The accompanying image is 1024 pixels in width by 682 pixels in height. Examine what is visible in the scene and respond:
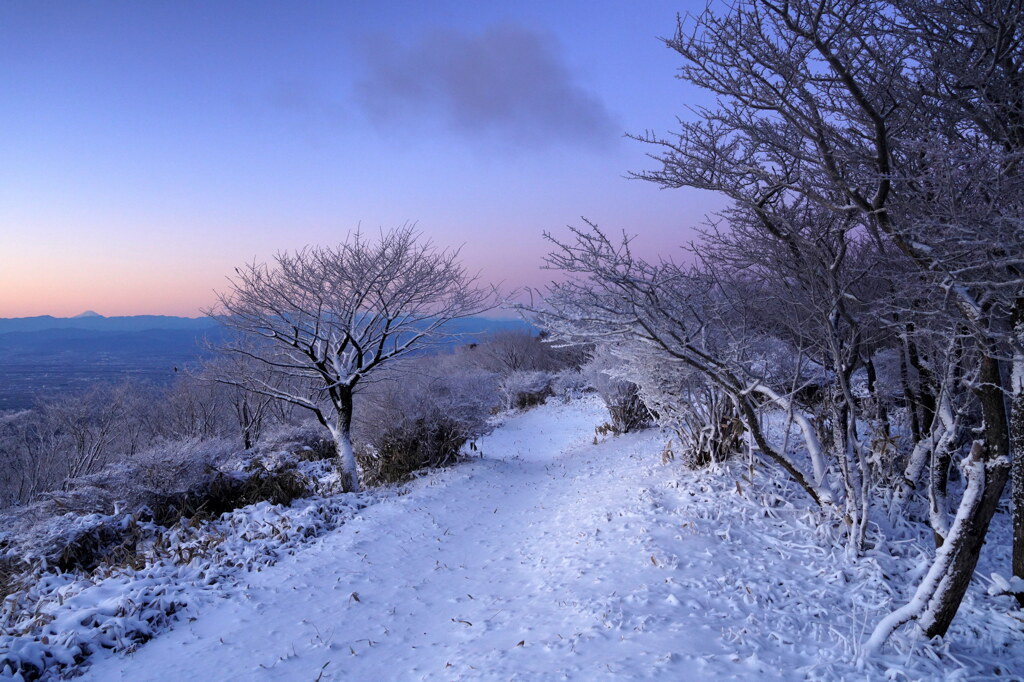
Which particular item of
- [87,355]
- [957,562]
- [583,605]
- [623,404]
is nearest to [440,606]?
[583,605]

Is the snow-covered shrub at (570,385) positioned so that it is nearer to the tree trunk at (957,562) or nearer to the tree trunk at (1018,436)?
the tree trunk at (1018,436)

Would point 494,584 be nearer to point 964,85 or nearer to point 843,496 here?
point 843,496

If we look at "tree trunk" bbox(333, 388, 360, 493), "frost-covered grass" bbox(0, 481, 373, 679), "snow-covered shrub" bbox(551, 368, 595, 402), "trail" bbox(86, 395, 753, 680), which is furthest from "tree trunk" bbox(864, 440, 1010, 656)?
"snow-covered shrub" bbox(551, 368, 595, 402)

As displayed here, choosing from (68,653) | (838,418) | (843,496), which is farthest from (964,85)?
(68,653)

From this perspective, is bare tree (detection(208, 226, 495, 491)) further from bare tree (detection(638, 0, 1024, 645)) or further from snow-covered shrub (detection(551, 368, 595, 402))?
snow-covered shrub (detection(551, 368, 595, 402))

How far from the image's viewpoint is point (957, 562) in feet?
12.2

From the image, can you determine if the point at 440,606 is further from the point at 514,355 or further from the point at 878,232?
the point at 514,355

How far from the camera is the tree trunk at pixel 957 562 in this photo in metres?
3.71

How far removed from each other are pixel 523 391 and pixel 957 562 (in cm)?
2497

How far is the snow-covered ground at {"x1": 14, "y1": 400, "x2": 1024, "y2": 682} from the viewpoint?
3.70 m

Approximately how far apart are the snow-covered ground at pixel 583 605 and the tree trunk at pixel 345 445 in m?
2.28

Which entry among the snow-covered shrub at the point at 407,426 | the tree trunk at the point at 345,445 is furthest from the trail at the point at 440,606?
the snow-covered shrub at the point at 407,426

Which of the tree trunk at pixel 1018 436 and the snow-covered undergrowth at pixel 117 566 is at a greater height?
the tree trunk at pixel 1018 436

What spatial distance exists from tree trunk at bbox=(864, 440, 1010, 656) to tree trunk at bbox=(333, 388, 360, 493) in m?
8.61
